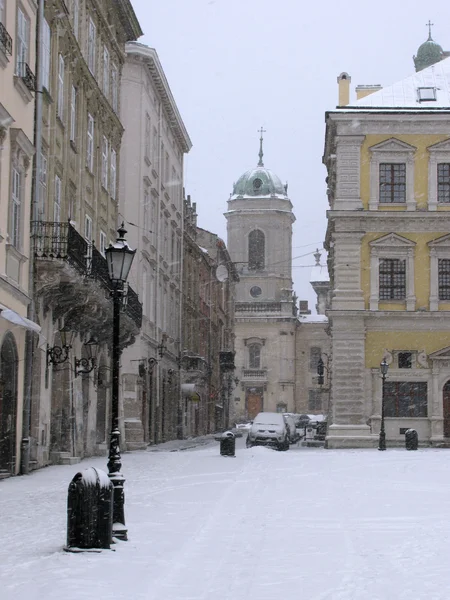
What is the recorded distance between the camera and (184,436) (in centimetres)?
5625

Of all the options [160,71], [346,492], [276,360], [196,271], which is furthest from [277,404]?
[346,492]

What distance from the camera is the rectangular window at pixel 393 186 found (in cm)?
4719

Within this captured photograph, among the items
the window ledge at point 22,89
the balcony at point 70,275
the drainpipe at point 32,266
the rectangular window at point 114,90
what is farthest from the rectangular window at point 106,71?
the window ledge at point 22,89

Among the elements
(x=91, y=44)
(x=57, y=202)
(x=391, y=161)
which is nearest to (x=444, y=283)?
(x=391, y=161)

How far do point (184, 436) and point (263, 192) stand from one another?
184 feet

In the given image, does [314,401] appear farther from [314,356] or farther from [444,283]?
[444,283]

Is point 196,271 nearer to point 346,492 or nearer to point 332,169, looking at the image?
point 332,169

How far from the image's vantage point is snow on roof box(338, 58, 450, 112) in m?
47.7

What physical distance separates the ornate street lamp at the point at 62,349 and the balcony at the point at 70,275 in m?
0.42

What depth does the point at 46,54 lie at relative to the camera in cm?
2577

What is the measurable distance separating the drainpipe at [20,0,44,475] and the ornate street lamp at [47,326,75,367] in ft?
6.91

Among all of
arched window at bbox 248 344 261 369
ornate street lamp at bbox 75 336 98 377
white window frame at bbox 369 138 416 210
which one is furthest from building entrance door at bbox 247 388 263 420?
ornate street lamp at bbox 75 336 98 377

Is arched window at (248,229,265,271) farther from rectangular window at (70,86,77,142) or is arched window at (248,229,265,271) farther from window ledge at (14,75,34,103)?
window ledge at (14,75,34,103)

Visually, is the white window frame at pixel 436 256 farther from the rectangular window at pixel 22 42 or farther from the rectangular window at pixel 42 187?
the rectangular window at pixel 22 42
